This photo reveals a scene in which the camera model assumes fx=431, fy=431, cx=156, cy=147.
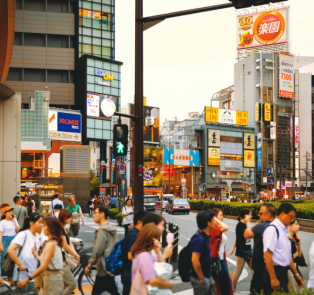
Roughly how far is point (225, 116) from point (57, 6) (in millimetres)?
39133

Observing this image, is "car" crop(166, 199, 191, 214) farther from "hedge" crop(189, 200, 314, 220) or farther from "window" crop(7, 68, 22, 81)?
"window" crop(7, 68, 22, 81)

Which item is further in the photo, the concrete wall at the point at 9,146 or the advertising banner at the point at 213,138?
the advertising banner at the point at 213,138

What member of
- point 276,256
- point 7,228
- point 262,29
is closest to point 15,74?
point 262,29

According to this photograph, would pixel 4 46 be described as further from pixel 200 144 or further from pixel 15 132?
pixel 200 144

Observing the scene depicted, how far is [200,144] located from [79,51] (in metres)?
30.8

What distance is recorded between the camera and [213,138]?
88000 millimetres

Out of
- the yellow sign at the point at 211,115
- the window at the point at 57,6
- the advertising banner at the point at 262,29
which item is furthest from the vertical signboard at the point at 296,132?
the window at the point at 57,6

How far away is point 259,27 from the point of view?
96.8 m

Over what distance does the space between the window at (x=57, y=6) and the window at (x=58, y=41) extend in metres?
4.74

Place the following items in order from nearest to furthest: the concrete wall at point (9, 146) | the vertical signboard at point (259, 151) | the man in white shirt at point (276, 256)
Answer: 1. the man in white shirt at point (276, 256)
2. the concrete wall at point (9, 146)
3. the vertical signboard at point (259, 151)

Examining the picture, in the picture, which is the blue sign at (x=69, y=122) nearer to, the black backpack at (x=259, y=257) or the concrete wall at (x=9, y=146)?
the concrete wall at (x=9, y=146)

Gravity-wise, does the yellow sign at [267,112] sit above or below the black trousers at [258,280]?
above

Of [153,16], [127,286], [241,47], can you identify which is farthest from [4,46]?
[241,47]

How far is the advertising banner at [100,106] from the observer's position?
72625 millimetres
